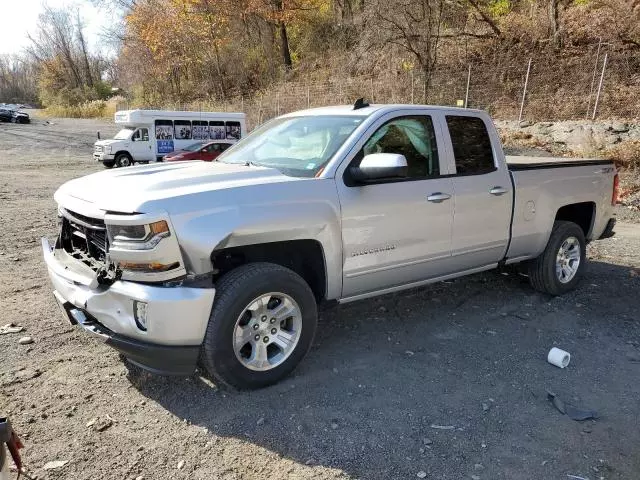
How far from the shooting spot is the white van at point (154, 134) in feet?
68.8

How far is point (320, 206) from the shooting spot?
11.7 ft

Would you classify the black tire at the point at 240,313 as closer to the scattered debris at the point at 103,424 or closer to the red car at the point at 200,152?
the scattered debris at the point at 103,424

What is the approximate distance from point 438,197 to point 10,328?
3.70 m

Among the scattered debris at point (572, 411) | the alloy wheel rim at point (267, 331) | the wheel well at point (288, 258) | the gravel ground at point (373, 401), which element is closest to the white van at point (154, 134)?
the gravel ground at point (373, 401)

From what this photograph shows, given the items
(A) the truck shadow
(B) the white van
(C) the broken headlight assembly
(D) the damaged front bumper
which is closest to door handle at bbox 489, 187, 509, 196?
(A) the truck shadow

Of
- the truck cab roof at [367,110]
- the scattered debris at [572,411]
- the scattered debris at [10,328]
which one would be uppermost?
the truck cab roof at [367,110]

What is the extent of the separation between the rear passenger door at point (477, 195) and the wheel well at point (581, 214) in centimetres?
131

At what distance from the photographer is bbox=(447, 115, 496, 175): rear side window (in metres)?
4.52

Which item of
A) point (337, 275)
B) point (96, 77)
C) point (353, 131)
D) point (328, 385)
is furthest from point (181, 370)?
point (96, 77)

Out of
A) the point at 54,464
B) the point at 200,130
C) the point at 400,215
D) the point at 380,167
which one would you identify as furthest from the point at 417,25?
the point at 54,464

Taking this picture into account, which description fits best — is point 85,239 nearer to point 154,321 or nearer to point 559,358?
point 154,321

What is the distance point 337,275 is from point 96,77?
83.1 meters

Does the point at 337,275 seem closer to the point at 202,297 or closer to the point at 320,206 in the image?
the point at 320,206

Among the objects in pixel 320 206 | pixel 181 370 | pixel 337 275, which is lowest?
pixel 181 370
